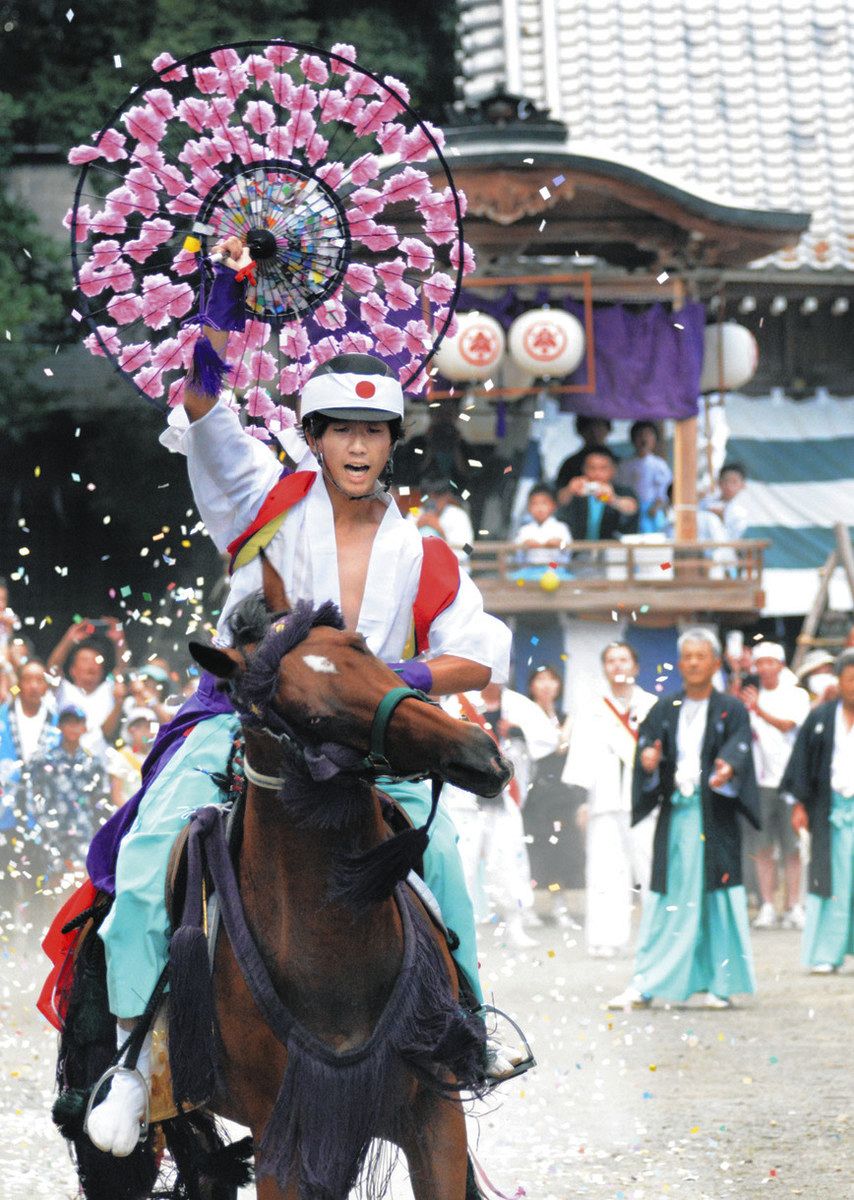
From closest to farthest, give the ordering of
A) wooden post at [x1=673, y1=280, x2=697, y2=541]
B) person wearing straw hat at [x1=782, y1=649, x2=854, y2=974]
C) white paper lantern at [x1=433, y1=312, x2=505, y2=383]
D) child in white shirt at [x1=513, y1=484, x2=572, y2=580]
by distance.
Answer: person wearing straw hat at [x1=782, y1=649, x2=854, y2=974]
child in white shirt at [x1=513, y1=484, x2=572, y2=580]
white paper lantern at [x1=433, y1=312, x2=505, y2=383]
wooden post at [x1=673, y1=280, x2=697, y2=541]

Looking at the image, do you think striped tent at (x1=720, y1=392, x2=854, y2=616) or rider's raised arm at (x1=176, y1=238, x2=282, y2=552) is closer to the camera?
rider's raised arm at (x1=176, y1=238, x2=282, y2=552)

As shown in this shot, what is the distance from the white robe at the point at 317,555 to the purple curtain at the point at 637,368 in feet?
42.6

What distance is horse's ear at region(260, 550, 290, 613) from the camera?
489 centimetres

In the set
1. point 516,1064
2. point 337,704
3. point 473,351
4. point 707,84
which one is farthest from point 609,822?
point 707,84

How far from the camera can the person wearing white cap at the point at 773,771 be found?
1566 centimetres

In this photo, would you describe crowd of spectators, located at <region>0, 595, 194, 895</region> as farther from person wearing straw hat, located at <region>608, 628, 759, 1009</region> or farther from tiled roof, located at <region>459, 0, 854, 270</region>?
tiled roof, located at <region>459, 0, 854, 270</region>

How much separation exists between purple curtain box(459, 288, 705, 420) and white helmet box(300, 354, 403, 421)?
13021 millimetres

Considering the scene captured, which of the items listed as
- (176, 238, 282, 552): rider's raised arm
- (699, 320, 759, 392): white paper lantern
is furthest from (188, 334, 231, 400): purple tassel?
(699, 320, 759, 392): white paper lantern

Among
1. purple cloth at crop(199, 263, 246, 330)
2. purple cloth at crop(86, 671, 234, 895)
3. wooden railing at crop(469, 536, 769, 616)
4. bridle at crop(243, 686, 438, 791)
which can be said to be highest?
purple cloth at crop(199, 263, 246, 330)

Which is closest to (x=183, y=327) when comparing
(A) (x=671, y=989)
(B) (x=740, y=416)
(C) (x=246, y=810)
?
(C) (x=246, y=810)

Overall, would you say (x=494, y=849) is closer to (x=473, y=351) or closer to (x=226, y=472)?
(x=473, y=351)

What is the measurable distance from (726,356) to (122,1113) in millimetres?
14521

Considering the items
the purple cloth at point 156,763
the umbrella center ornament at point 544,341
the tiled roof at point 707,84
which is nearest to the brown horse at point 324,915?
the purple cloth at point 156,763

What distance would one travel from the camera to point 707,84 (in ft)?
73.2
